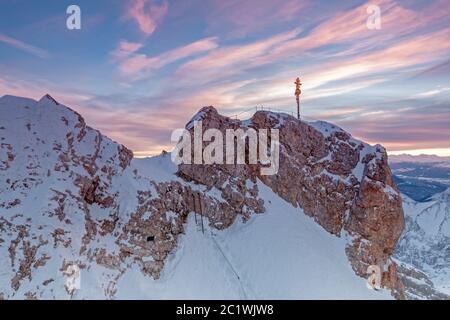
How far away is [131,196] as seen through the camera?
43312 millimetres

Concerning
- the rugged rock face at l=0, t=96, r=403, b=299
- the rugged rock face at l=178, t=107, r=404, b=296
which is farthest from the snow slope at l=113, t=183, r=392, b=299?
the rugged rock face at l=178, t=107, r=404, b=296

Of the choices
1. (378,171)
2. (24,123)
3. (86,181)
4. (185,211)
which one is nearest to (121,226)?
(86,181)

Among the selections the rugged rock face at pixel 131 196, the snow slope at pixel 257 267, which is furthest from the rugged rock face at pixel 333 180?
the snow slope at pixel 257 267

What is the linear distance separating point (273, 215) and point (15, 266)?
31.4 m

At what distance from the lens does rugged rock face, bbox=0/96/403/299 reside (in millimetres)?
33812

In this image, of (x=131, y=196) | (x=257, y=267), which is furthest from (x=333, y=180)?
(x=131, y=196)

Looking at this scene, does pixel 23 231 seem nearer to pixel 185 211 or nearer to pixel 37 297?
pixel 37 297

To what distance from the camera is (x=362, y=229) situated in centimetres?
5694

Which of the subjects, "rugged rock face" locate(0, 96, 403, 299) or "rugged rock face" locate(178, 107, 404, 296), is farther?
"rugged rock face" locate(178, 107, 404, 296)

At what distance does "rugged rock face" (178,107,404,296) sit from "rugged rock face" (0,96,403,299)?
166mm

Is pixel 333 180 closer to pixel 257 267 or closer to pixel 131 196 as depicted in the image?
pixel 257 267

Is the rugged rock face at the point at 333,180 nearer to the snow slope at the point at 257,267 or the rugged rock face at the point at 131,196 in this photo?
the rugged rock face at the point at 131,196

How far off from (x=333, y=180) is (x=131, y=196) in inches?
1288

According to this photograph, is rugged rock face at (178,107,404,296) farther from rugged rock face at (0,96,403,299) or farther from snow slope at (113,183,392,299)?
snow slope at (113,183,392,299)
